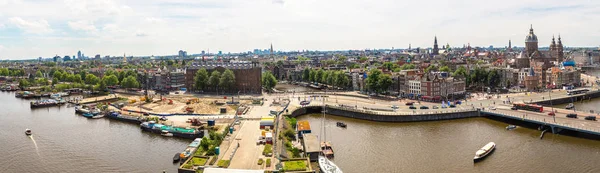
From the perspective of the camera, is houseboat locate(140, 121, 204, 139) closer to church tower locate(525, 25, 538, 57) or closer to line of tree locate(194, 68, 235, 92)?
line of tree locate(194, 68, 235, 92)

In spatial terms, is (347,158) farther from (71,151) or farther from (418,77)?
(418,77)

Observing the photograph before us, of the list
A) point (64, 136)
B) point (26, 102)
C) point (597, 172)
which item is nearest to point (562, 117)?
point (597, 172)

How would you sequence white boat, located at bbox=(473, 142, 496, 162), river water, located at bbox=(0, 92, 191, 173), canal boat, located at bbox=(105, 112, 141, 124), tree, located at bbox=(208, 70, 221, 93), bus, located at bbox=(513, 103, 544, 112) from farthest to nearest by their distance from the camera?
tree, located at bbox=(208, 70, 221, 93)
canal boat, located at bbox=(105, 112, 141, 124)
bus, located at bbox=(513, 103, 544, 112)
river water, located at bbox=(0, 92, 191, 173)
white boat, located at bbox=(473, 142, 496, 162)

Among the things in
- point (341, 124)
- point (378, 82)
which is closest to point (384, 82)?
point (378, 82)

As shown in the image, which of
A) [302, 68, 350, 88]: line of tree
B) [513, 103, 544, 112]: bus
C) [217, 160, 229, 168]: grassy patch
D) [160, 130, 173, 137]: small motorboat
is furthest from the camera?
[302, 68, 350, 88]: line of tree

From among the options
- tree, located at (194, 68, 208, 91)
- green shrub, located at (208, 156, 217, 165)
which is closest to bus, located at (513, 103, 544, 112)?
green shrub, located at (208, 156, 217, 165)

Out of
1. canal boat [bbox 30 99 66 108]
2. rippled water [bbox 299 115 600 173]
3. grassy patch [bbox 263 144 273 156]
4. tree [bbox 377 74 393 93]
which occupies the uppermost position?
tree [bbox 377 74 393 93]

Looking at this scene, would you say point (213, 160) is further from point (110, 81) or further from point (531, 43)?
point (531, 43)
